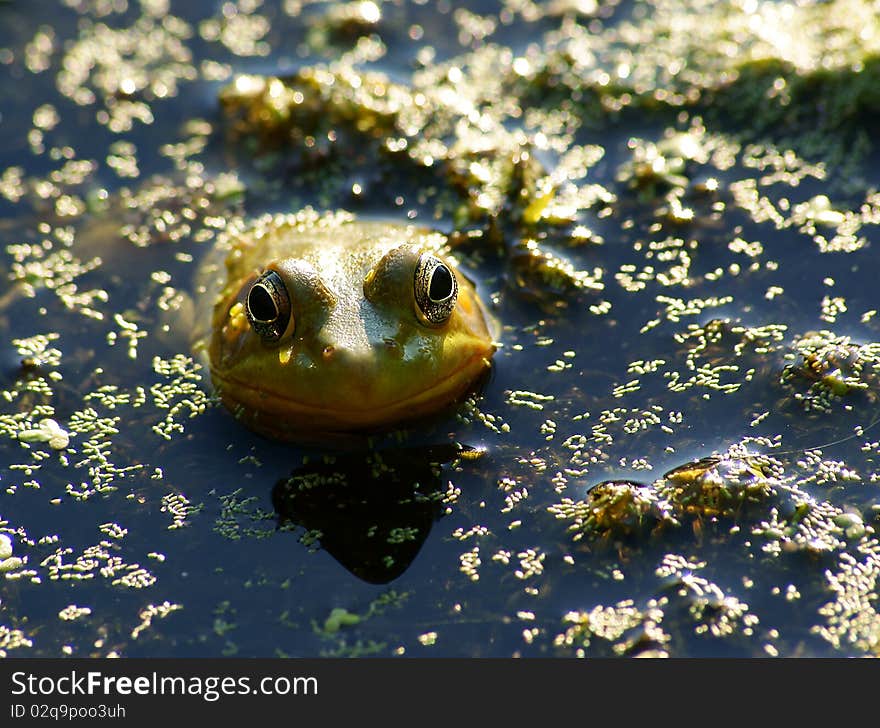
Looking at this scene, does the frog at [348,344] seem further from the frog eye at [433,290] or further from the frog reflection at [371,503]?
the frog reflection at [371,503]

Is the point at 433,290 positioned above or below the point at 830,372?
above

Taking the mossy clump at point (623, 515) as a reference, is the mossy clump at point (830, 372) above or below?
above

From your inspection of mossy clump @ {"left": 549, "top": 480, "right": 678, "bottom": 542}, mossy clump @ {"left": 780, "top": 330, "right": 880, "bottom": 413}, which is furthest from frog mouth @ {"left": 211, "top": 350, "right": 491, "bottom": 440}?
mossy clump @ {"left": 780, "top": 330, "right": 880, "bottom": 413}

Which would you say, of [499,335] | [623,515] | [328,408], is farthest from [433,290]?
[623,515]

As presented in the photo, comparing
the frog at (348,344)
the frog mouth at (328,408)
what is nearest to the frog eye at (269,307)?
the frog at (348,344)

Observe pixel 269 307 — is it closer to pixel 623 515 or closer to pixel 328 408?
pixel 328 408

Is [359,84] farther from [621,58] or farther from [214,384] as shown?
[214,384]

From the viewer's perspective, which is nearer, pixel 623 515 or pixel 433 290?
pixel 623 515
